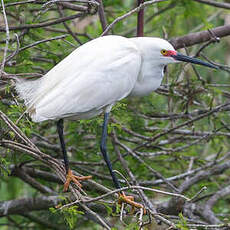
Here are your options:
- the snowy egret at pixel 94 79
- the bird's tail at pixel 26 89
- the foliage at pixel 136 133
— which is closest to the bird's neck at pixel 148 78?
the snowy egret at pixel 94 79

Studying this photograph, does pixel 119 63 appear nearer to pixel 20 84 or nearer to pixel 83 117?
pixel 83 117

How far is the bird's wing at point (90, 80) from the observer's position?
244 cm

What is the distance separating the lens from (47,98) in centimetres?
246

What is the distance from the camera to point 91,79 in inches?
98.2

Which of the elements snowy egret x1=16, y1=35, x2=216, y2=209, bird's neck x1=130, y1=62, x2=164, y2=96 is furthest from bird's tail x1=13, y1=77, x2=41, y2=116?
bird's neck x1=130, y1=62, x2=164, y2=96

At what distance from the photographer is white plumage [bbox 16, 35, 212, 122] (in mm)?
2447

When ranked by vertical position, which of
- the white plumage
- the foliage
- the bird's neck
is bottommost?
the foliage

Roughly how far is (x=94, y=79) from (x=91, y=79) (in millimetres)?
15

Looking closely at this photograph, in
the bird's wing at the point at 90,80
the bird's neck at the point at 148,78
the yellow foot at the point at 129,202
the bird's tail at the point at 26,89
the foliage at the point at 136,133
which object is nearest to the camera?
the yellow foot at the point at 129,202

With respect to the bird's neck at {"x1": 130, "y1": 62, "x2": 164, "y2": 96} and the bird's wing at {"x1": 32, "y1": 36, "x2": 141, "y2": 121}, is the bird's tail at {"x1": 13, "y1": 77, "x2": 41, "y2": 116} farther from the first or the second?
the bird's neck at {"x1": 130, "y1": 62, "x2": 164, "y2": 96}

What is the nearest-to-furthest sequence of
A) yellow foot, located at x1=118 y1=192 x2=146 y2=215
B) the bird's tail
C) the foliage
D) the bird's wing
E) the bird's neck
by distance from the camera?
1. yellow foot, located at x1=118 y1=192 x2=146 y2=215
2. the bird's wing
3. the bird's tail
4. the bird's neck
5. the foliage

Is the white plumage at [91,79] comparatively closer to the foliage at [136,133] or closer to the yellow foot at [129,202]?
the foliage at [136,133]

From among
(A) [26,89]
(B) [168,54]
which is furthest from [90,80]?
(B) [168,54]

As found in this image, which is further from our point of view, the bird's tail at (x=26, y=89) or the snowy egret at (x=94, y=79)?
the bird's tail at (x=26, y=89)
